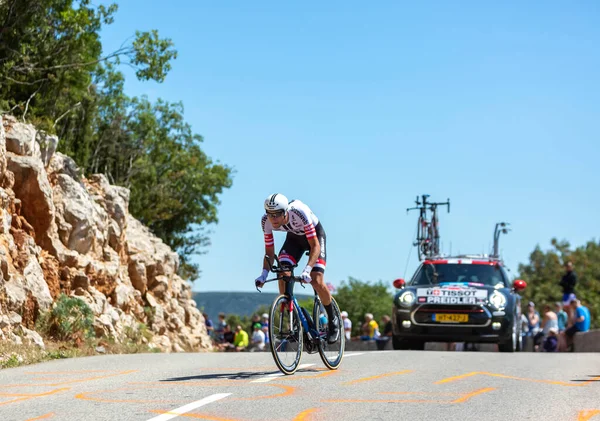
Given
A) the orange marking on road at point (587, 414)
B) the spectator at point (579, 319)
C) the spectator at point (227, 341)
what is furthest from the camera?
the spectator at point (227, 341)

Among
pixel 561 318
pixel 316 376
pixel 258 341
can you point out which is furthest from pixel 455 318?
pixel 258 341

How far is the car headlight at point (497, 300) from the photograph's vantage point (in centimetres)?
1846

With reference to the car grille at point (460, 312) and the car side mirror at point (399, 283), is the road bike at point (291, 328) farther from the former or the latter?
the car side mirror at point (399, 283)

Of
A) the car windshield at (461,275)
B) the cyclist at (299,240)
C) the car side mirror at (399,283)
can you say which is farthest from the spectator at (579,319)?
the cyclist at (299,240)

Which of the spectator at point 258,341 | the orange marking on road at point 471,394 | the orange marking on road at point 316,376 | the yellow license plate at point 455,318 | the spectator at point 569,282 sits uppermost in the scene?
the spectator at point 569,282

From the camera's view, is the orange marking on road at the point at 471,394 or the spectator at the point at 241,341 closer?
the orange marking on road at the point at 471,394

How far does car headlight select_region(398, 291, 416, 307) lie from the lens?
1866 cm

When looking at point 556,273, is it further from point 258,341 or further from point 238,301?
point 238,301

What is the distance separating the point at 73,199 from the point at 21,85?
3954mm

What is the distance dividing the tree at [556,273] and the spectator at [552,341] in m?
62.9

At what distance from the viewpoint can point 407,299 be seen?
1870 cm

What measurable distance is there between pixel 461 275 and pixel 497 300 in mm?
1087

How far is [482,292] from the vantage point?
18547 millimetres

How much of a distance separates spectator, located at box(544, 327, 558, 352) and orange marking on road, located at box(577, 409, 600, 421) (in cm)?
1577
